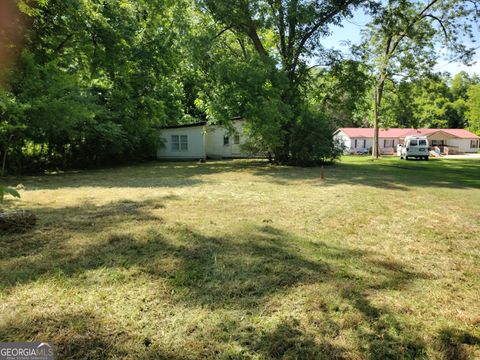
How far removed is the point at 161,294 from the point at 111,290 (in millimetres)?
494

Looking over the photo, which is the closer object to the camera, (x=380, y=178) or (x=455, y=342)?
(x=455, y=342)

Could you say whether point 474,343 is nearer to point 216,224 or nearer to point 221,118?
point 216,224

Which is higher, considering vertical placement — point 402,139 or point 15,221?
point 402,139

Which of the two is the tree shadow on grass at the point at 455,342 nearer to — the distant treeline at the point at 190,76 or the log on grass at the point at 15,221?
the log on grass at the point at 15,221

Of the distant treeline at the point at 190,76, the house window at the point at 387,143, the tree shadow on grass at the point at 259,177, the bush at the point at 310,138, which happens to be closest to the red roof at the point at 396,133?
the house window at the point at 387,143

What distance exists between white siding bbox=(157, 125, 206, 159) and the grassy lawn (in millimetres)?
17787

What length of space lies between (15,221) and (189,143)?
1977cm

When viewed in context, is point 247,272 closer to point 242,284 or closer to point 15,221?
point 242,284

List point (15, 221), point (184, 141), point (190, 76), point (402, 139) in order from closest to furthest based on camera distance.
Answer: point (15, 221), point (190, 76), point (184, 141), point (402, 139)

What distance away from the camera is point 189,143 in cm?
2436

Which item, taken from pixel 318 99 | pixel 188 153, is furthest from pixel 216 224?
pixel 188 153

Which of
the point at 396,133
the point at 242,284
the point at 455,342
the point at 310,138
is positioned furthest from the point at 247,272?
the point at 396,133

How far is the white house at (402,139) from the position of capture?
146 ft

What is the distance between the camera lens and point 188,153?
24.5m
